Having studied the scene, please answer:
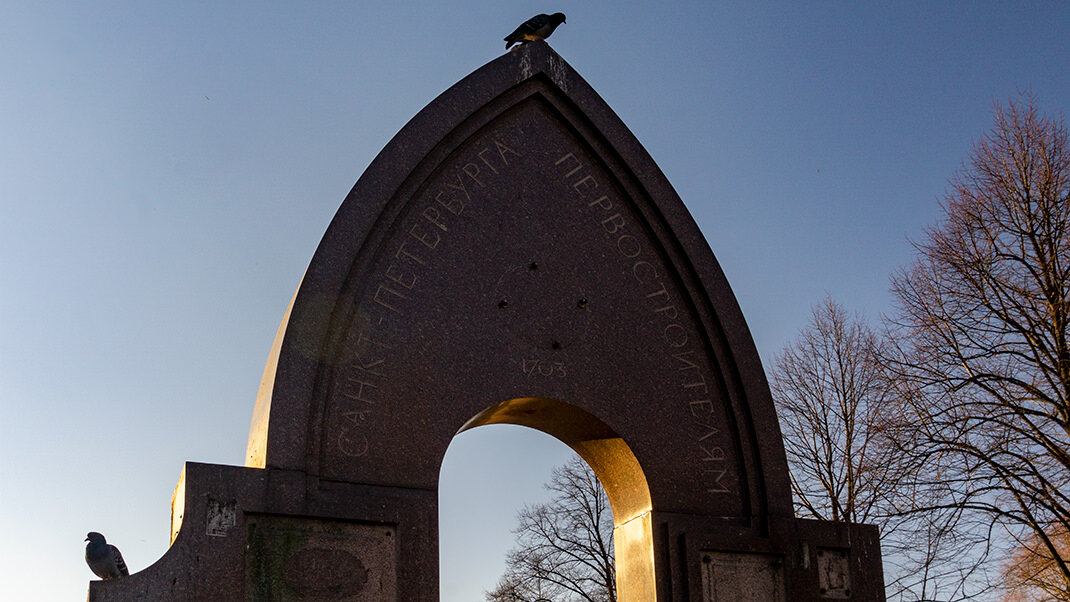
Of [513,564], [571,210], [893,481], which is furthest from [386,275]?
[513,564]

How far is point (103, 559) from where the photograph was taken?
26.6ft

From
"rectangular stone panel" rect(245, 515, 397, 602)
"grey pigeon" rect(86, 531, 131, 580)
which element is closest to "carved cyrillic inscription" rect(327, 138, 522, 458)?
"rectangular stone panel" rect(245, 515, 397, 602)

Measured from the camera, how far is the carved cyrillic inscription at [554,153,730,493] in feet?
34.8

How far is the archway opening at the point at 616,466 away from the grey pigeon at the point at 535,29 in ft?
11.5

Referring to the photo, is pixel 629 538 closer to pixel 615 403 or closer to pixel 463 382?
pixel 615 403

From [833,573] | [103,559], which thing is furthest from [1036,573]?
[103,559]

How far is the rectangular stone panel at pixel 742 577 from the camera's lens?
9961 millimetres

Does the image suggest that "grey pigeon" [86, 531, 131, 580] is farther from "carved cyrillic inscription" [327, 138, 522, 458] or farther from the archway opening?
the archway opening

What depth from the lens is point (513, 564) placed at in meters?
26.1

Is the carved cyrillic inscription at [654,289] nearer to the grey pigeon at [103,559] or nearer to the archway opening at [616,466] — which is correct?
the archway opening at [616,466]

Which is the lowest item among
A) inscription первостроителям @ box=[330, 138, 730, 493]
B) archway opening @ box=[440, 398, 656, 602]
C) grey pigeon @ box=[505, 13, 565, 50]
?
archway opening @ box=[440, 398, 656, 602]

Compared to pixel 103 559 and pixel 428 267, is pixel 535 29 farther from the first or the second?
pixel 103 559

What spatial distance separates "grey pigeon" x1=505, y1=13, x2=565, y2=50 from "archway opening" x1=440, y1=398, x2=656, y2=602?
11.5 ft

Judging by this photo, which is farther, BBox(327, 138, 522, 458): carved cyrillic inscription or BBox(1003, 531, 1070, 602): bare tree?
BBox(1003, 531, 1070, 602): bare tree
